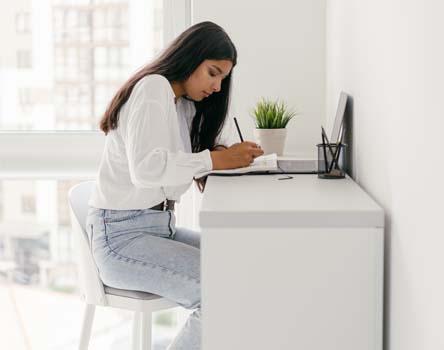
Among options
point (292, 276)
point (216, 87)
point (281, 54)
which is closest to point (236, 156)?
point (216, 87)

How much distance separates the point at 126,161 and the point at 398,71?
0.89m

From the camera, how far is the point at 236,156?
218 cm

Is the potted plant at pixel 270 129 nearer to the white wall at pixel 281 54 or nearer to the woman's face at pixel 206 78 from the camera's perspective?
the white wall at pixel 281 54

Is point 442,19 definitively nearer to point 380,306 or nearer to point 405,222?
point 405,222

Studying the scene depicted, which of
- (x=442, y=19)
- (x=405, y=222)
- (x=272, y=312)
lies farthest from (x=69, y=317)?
(x=442, y=19)

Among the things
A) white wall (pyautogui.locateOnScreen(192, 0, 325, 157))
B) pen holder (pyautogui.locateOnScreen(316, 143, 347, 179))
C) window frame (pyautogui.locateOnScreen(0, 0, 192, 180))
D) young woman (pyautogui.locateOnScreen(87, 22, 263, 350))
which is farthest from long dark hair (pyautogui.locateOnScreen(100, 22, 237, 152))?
window frame (pyautogui.locateOnScreen(0, 0, 192, 180))

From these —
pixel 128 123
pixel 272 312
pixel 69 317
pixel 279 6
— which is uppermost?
pixel 279 6

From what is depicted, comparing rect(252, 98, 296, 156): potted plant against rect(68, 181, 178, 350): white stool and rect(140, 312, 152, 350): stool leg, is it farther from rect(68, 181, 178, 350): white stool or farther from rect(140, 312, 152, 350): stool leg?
rect(140, 312, 152, 350): stool leg

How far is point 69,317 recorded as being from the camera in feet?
11.0

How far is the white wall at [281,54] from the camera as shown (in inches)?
119

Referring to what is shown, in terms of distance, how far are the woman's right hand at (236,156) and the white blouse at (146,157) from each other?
36 mm

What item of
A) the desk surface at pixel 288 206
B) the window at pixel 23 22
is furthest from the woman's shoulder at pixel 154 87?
the window at pixel 23 22

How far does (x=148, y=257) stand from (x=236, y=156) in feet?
1.16

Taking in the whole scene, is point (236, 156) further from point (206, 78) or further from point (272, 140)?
point (272, 140)
